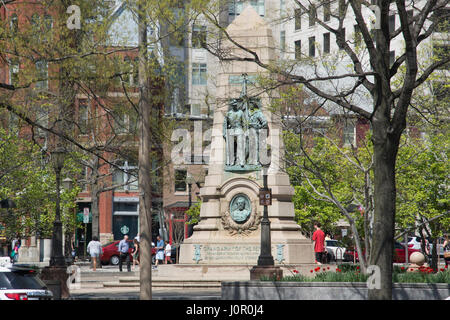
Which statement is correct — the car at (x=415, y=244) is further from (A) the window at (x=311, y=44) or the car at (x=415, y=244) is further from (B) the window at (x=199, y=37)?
(B) the window at (x=199, y=37)

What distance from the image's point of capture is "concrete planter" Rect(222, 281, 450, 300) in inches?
813

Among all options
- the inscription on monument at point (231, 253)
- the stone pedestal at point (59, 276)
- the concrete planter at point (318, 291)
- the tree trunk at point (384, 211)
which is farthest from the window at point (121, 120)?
the tree trunk at point (384, 211)

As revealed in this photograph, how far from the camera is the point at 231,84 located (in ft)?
107

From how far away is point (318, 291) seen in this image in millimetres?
21219

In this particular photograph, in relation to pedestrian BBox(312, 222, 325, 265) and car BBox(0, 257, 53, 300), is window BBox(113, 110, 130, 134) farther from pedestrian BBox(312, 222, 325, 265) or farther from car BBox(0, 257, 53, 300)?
pedestrian BBox(312, 222, 325, 265)

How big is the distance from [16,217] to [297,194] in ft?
52.1

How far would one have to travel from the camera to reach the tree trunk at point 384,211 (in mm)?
17078

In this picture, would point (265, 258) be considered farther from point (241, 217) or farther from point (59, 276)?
point (59, 276)

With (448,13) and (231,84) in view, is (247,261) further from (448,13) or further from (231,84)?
(448,13)

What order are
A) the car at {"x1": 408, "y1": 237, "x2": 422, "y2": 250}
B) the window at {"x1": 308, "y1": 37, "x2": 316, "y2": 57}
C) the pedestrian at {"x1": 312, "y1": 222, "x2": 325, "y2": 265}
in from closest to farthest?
the window at {"x1": 308, "y1": 37, "x2": 316, "y2": 57}, the pedestrian at {"x1": 312, "y1": 222, "x2": 325, "y2": 265}, the car at {"x1": 408, "y1": 237, "x2": 422, "y2": 250}

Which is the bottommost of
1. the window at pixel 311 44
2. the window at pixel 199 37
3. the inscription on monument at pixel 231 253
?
the inscription on monument at pixel 231 253

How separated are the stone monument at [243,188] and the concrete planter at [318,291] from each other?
9089 millimetres

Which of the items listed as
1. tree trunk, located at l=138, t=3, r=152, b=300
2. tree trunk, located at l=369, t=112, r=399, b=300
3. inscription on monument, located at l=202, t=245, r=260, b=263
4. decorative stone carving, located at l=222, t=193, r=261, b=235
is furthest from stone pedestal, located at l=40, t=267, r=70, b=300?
tree trunk, located at l=369, t=112, r=399, b=300

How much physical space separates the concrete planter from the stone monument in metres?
9.09
